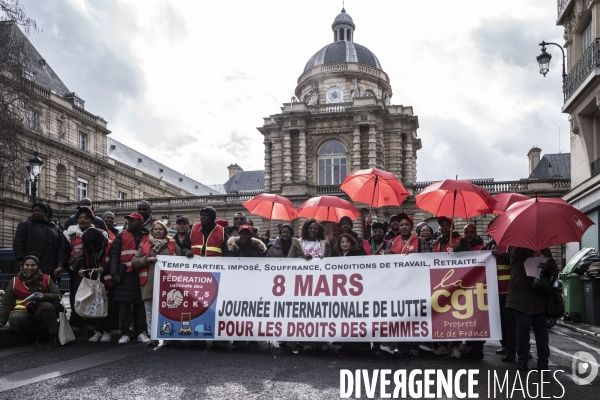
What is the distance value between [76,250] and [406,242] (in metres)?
5.34

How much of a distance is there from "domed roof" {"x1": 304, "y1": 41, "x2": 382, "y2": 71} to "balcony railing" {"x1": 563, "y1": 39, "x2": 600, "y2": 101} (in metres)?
30.1

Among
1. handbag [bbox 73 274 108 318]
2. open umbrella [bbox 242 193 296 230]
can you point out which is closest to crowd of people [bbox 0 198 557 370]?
handbag [bbox 73 274 108 318]

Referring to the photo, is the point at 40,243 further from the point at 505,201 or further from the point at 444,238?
the point at 505,201

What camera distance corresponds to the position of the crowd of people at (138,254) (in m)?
7.64

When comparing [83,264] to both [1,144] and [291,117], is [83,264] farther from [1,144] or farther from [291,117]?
[291,117]

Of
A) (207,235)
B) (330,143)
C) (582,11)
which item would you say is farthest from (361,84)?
(207,235)

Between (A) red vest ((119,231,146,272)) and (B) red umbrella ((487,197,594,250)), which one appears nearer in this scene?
(B) red umbrella ((487,197,594,250))

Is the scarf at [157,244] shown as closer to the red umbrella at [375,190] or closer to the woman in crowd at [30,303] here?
the woman in crowd at [30,303]

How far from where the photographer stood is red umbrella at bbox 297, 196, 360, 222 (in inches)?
427

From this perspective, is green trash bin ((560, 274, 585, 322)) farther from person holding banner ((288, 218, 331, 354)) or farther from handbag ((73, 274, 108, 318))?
handbag ((73, 274, 108, 318))

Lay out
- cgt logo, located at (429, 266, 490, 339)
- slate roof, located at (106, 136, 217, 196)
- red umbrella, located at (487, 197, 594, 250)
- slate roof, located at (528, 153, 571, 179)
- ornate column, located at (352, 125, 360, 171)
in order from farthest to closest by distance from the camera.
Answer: slate roof, located at (106, 136, 217, 196), slate roof, located at (528, 153, 571, 179), ornate column, located at (352, 125, 360, 171), cgt logo, located at (429, 266, 490, 339), red umbrella, located at (487, 197, 594, 250)

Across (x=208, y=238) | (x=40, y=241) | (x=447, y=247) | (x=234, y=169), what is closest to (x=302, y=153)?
(x=208, y=238)

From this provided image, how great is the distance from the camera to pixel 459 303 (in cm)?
727

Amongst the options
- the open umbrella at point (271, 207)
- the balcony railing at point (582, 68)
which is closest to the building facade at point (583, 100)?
the balcony railing at point (582, 68)
